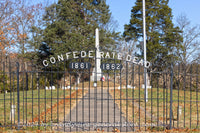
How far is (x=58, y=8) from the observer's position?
3681 centimetres

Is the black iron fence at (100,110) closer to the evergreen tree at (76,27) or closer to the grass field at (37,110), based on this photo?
the grass field at (37,110)

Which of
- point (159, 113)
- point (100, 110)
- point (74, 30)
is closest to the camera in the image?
point (159, 113)

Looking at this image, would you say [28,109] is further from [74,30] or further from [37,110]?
[74,30]

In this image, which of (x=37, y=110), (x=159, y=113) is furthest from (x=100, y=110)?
(x=37, y=110)

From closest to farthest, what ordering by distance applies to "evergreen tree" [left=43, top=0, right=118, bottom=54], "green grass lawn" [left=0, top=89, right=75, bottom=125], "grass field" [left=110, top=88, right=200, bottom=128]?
1. "green grass lawn" [left=0, top=89, right=75, bottom=125]
2. "grass field" [left=110, top=88, right=200, bottom=128]
3. "evergreen tree" [left=43, top=0, right=118, bottom=54]

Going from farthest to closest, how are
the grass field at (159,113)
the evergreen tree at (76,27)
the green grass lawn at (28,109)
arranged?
the evergreen tree at (76,27)
the grass field at (159,113)
the green grass lawn at (28,109)

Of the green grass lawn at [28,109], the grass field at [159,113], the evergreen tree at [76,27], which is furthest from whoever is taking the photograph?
the evergreen tree at [76,27]

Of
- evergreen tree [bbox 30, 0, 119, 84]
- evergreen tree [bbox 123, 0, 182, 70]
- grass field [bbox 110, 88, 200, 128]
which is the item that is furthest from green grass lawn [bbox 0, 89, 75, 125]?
evergreen tree [bbox 123, 0, 182, 70]

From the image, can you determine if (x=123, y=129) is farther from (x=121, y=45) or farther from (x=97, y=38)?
(x=121, y=45)

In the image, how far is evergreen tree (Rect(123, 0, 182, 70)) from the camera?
34.5 metres

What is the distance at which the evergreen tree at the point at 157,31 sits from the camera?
34.5 metres

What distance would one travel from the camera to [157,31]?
119ft

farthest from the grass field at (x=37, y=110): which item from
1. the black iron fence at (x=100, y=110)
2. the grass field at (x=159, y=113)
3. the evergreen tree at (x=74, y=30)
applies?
the evergreen tree at (x=74, y=30)

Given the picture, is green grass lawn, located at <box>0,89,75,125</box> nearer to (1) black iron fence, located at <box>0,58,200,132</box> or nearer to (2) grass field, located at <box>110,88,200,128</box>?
(1) black iron fence, located at <box>0,58,200,132</box>
